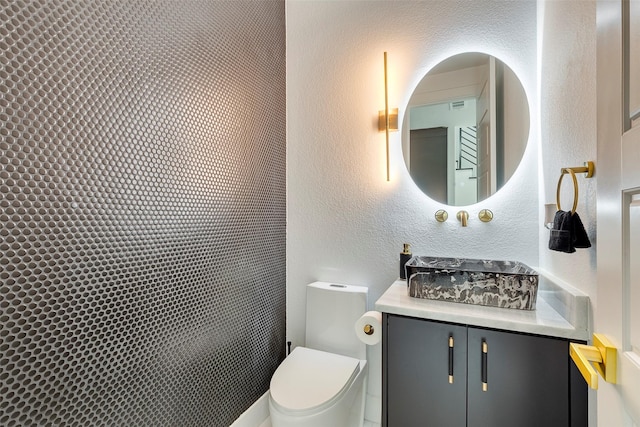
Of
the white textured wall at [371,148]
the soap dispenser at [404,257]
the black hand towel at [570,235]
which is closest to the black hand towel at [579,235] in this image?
the black hand towel at [570,235]

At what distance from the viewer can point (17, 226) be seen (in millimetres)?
833

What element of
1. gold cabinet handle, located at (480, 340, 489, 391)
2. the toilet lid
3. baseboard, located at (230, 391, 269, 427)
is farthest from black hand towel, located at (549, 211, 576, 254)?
baseboard, located at (230, 391, 269, 427)

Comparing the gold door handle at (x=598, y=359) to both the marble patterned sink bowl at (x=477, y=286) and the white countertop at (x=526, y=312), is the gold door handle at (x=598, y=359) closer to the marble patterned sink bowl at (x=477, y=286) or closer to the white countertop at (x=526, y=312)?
the white countertop at (x=526, y=312)

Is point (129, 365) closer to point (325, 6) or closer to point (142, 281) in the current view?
point (142, 281)

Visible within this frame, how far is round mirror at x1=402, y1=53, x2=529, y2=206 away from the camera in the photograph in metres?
1.57

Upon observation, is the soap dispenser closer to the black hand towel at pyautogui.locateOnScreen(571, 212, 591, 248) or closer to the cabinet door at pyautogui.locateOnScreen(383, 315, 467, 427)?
the cabinet door at pyautogui.locateOnScreen(383, 315, 467, 427)

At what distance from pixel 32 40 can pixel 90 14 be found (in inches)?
8.8

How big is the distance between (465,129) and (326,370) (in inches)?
59.6

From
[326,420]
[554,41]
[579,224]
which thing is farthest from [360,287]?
[554,41]

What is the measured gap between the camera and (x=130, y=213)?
1118 mm

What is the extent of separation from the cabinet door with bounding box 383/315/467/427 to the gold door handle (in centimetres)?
55

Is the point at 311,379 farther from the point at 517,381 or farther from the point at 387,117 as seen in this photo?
the point at 387,117

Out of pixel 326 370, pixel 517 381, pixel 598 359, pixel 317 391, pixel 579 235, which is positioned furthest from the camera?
pixel 326 370

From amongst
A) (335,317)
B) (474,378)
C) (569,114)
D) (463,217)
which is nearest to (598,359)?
(474,378)
